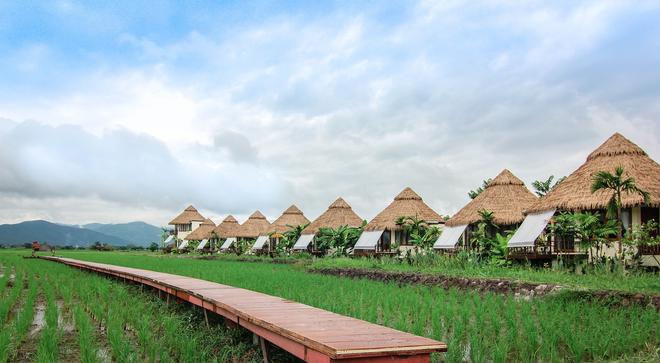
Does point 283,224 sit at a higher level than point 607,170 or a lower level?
lower

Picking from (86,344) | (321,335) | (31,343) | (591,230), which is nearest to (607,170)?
(591,230)

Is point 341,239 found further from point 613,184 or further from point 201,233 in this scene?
point 201,233

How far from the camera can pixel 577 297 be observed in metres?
7.50

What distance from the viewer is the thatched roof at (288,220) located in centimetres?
3192

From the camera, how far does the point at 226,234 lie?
130 feet

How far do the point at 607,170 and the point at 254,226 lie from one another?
27112 mm

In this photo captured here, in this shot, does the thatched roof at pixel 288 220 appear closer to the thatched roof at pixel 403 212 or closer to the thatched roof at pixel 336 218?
the thatched roof at pixel 336 218

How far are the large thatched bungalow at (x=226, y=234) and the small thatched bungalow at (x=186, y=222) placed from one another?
10233mm

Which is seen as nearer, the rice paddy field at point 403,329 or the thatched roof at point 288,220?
the rice paddy field at point 403,329

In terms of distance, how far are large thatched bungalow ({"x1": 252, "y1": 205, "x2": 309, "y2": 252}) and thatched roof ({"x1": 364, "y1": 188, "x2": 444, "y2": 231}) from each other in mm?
8732

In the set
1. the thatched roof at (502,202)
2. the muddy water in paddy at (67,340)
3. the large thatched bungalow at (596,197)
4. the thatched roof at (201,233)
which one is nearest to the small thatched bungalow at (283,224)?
the thatched roof at (201,233)

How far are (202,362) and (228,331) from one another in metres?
1.70

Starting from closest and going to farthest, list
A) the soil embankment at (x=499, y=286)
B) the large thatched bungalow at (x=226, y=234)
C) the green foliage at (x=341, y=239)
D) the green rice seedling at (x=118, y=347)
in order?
the green rice seedling at (x=118, y=347)
the soil embankment at (x=499, y=286)
the green foliage at (x=341, y=239)
the large thatched bungalow at (x=226, y=234)

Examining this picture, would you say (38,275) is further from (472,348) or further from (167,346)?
(472,348)
